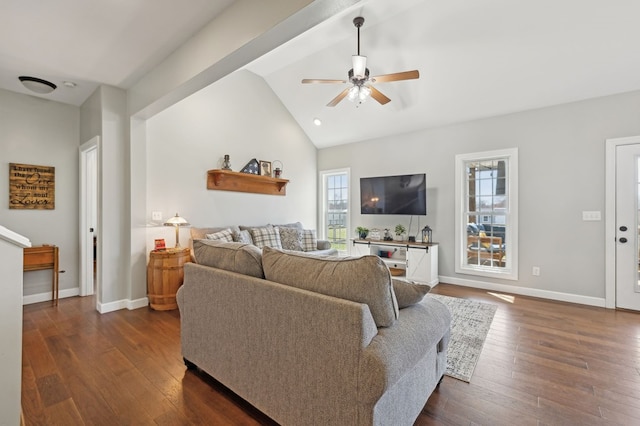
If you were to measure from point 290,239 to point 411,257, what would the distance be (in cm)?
202

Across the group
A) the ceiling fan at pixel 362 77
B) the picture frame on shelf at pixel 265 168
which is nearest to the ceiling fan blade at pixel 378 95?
the ceiling fan at pixel 362 77

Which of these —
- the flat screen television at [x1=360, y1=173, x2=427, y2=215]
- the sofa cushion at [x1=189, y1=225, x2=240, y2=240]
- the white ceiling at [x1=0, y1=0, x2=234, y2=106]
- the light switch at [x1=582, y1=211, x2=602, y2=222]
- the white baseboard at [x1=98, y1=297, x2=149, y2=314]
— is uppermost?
the white ceiling at [x1=0, y1=0, x2=234, y2=106]

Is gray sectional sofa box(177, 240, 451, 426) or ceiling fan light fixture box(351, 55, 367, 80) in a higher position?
ceiling fan light fixture box(351, 55, 367, 80)

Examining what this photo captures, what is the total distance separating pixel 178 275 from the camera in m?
3.64

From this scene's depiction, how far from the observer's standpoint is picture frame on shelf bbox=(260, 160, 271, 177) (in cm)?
527

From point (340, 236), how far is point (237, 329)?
4654mm

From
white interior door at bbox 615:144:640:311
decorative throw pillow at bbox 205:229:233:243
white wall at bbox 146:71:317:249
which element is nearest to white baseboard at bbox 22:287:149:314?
white wall at bbox 146:71:317:249

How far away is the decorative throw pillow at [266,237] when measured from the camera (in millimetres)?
4688

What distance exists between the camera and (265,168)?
5328mm

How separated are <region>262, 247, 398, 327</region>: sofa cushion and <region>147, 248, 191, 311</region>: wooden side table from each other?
253 cm

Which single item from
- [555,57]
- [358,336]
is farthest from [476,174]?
[358,336]

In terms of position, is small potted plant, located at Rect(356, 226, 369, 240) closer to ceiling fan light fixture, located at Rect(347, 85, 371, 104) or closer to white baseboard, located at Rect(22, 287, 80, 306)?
ceiling fan light fixture, located at Rect(347, 85, 371, 104)

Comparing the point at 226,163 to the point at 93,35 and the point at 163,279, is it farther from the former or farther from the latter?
the point at 93,35

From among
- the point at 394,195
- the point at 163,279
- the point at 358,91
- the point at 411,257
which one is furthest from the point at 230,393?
the point at 394,195
